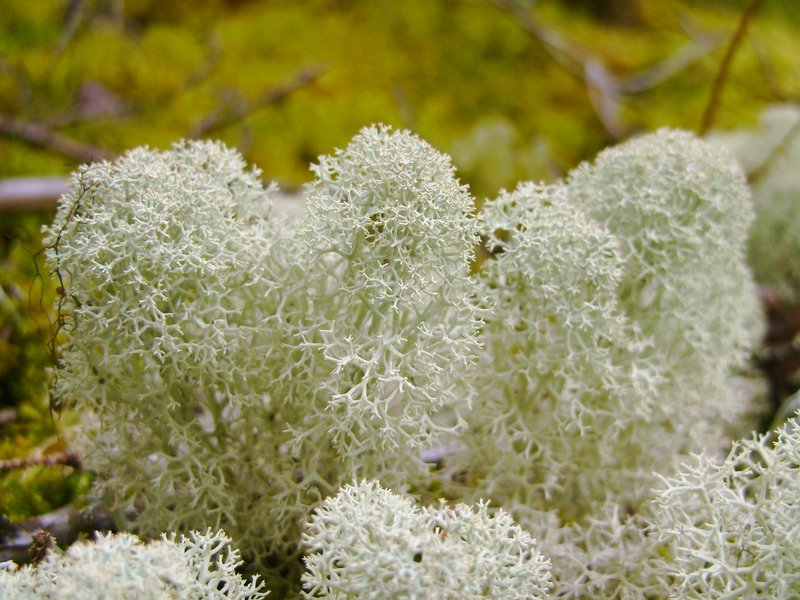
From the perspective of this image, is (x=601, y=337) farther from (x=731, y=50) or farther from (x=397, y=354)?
(x=731, y=50)

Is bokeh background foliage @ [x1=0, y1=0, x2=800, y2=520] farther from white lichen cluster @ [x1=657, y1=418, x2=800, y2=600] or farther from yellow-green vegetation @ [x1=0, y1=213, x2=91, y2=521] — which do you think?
white lichen cluster @ [x1=657, y1=418, x2=800, y2=600]

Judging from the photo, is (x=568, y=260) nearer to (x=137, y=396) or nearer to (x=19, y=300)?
(x=137, y=396)

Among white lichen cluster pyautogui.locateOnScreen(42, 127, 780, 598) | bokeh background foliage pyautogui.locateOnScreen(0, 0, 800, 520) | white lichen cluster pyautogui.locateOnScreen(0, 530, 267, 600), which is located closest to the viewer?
white lichen cluster pyautogui.locateOnScreen(0, 530, 267, 600)

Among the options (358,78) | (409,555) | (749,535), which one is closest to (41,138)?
(358,78)

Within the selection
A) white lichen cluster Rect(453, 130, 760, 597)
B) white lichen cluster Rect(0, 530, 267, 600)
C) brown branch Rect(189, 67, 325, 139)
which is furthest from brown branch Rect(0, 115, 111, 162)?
white lichen cluster Rect(0, 530, 267, 600)

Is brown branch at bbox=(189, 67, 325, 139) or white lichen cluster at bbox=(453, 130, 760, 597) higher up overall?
brown branch at bbox=(189, 67, 325, 139)

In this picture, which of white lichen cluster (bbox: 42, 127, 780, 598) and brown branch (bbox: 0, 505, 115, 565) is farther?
brown branch (bbox: 0, 505, 115, 565)

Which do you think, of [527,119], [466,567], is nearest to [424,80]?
[527,119]

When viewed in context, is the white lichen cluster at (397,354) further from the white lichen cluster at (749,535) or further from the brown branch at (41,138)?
the brown branch at (41,138)
